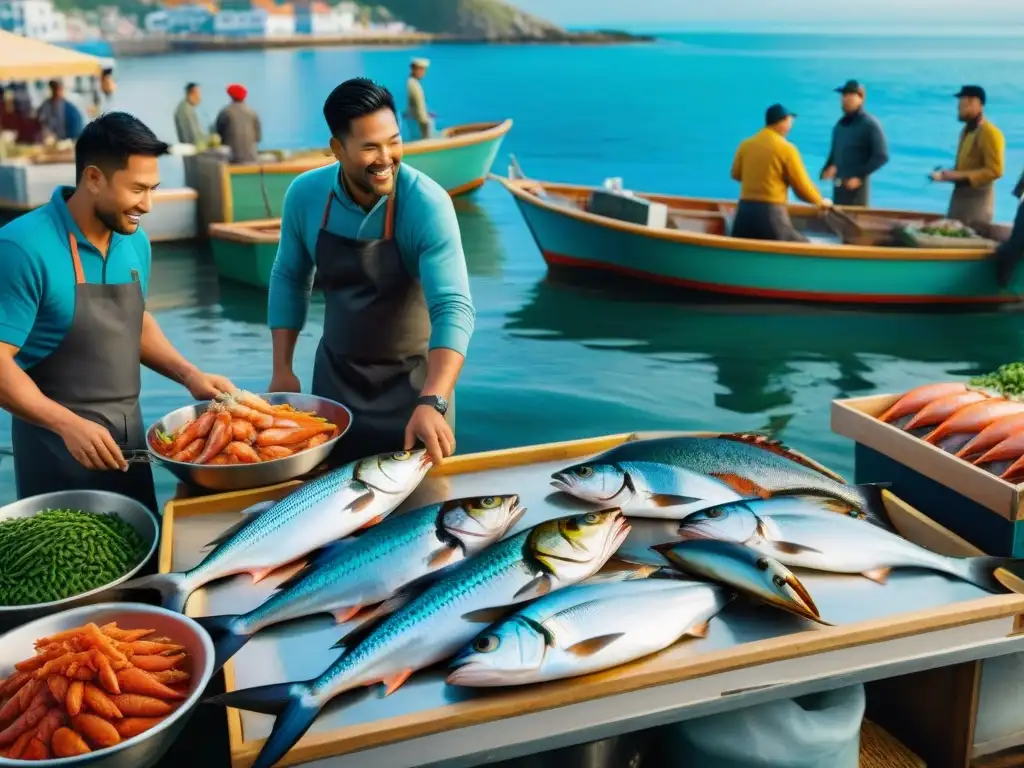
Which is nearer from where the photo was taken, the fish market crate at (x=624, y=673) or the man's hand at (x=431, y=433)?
the fish market crate at (x=624, y=673)

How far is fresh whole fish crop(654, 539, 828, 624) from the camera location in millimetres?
2051

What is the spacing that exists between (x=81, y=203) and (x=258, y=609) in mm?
1416

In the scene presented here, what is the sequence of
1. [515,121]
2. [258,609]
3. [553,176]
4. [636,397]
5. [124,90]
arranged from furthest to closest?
[124,90] < [515,121] < [553,176] < [636,397] < [258,609]

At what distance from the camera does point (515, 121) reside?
6347 centimetres

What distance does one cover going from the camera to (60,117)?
16875mm

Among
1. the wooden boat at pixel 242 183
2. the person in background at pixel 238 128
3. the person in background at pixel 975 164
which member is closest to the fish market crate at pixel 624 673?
the person in background at pixel 975 164

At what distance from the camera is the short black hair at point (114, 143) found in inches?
102

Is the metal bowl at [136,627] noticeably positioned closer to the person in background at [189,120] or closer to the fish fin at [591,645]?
the fish fin at [591,645]

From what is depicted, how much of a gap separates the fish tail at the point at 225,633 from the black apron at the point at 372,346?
124 centimetres

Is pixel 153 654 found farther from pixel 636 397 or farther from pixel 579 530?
pixel 636 397

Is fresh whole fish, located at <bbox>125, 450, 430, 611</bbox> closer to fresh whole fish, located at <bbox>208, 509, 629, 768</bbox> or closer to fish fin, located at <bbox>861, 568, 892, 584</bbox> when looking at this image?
fresh whole fish, located at <bbox>208, 509, 629, 768</bbox>

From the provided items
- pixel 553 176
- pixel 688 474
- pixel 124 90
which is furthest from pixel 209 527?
pixel 124 90

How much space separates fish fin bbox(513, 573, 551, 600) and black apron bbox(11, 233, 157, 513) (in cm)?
145

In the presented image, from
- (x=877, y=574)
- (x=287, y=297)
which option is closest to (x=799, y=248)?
(x=287, y=297)
